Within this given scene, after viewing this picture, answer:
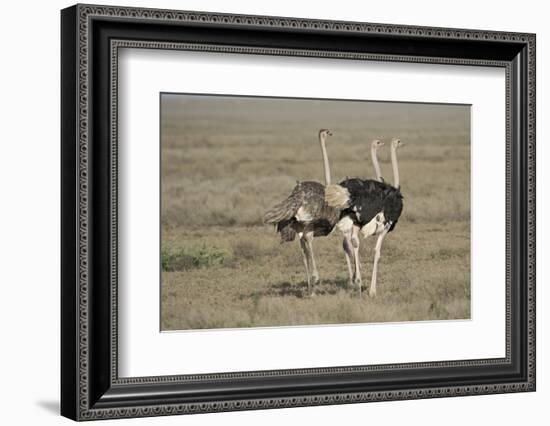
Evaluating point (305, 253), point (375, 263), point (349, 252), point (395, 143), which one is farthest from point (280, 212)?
point (395, 143)

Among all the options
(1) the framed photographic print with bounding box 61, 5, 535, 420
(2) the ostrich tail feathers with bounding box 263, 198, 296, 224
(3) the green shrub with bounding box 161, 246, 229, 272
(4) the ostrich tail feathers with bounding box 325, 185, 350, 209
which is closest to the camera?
(1) the framed photographic print with bounding box 61, 5, 535, 420

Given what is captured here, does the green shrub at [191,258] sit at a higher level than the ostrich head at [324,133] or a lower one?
lower

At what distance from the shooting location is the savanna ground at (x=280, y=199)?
541 centimetres

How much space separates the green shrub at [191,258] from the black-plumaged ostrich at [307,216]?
267 mm

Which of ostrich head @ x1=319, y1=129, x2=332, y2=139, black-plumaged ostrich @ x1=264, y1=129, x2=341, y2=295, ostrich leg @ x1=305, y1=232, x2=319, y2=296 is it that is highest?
ostrich head @ x1=319, y1=129, x2=332, y2=139

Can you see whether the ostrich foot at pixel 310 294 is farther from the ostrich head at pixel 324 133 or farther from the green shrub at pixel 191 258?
the ostrich head at pixel 324 133

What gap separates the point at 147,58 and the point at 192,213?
0.65 metres

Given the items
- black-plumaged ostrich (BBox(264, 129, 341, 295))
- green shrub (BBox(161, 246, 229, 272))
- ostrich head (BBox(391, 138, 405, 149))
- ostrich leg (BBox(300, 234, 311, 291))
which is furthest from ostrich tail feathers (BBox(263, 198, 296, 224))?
ostrich head (BBox(391, 138, 405, 149))

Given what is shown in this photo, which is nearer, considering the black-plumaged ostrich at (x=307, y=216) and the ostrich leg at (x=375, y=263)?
the black-plumaged ostrich at (x=307, y=216)

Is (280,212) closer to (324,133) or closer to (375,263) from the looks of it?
(324,133)

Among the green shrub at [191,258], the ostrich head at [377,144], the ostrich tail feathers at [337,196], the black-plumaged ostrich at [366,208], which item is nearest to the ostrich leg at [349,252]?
the black-plumaged ostrich at [366,208]

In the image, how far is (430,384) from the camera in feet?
A: 19.0

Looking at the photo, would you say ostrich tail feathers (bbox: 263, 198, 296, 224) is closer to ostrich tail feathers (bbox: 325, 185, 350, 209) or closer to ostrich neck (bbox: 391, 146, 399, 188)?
ostrich tail feathers (bbox: 325, 185, 350, 209)

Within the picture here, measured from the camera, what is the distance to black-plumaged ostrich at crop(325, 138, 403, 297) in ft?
18.6
